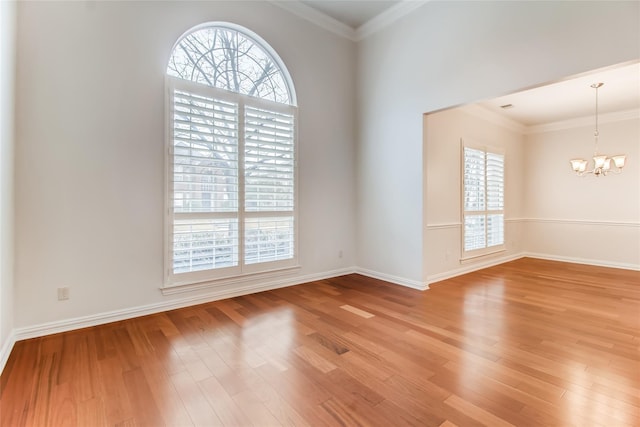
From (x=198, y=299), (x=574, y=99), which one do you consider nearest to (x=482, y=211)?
(x=574, y=99)

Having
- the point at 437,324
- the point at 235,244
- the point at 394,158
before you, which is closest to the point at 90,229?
the point at 235,244

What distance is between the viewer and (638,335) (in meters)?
2.50

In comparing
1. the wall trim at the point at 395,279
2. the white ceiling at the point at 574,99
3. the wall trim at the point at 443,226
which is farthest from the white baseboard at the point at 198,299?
the white ceiling at the point at 574,99

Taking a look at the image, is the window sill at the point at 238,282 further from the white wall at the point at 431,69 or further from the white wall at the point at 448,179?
the white wall at the point at 448,179

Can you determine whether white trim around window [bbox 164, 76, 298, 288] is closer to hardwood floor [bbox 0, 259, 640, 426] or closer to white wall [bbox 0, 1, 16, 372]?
hardwood floor [bbox 0, 259, 640, 426]

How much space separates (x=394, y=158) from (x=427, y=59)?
128 cm

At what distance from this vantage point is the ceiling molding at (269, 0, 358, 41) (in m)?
A: 3.85

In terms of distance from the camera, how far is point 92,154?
8.75 feet

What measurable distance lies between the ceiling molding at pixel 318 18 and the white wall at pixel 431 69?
11.5 inches

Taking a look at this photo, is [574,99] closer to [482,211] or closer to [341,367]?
[482,211]

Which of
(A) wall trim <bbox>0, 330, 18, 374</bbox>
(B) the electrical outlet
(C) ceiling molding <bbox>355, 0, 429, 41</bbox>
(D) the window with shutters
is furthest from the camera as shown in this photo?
(D) the window with shutters

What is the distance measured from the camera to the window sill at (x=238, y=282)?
3117 millimetres

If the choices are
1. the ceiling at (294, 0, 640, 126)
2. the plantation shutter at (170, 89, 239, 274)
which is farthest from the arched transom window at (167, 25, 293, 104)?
the ceiling at (294, 0, 640, 126)

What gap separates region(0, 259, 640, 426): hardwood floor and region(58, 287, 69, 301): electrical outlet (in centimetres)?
31
